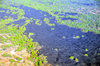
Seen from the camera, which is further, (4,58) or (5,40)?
(5,40)

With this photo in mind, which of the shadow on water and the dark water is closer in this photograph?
the dark water

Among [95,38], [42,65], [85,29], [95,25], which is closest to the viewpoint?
[42,65]

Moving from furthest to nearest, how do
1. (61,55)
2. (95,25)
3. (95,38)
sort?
(95,25) < (95,38) < (61,55)

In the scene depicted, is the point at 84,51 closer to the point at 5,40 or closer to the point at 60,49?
the point at 60,49

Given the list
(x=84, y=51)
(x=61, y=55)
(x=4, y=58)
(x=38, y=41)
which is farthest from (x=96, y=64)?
(x=4, y=58)

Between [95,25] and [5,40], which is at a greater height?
[95,25]

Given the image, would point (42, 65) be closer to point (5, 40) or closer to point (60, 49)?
point (60, 49)

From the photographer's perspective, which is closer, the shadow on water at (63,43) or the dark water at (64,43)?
the dark water at (64,43)

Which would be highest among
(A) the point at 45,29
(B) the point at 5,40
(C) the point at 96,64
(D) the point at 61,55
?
(A) the point at 45,29
